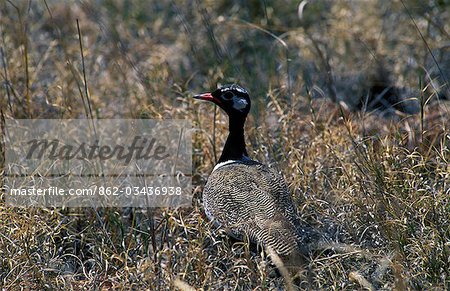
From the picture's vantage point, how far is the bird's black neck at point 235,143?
4730mm

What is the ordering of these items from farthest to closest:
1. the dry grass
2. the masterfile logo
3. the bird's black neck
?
the bird's black neck, the masterfile logo, the dry grass

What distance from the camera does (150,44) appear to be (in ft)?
22.8

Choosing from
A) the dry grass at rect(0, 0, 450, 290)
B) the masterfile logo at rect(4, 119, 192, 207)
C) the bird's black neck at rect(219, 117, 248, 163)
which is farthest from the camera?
the bird's black neck at rect(219, 117, 248, 163)

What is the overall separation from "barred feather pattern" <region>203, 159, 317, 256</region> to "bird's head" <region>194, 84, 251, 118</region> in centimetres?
33

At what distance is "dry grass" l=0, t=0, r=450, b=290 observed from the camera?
3922 millimetres

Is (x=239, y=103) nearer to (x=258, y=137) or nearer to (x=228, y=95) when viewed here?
(x=228, y=95)

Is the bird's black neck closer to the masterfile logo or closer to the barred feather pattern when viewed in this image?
the barred feather pattern

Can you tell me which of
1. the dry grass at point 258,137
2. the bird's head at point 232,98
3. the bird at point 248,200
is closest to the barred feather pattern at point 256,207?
the bird at point 248,200

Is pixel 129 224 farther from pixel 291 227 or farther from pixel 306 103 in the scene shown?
pixel 306 103

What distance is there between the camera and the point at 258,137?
16.8 feet

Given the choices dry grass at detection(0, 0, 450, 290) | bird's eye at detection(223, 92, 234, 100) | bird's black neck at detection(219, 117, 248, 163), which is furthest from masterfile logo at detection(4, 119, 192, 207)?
bird's eye at detection(223, 92, 234, 100)

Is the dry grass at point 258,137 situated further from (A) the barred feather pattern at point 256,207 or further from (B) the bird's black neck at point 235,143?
(B) the bird's black neck at point 235,143

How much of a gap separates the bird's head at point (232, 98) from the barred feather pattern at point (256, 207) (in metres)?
0.33

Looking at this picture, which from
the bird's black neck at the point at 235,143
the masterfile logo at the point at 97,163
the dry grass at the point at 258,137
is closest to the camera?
the dry grass at the point at 258,137
